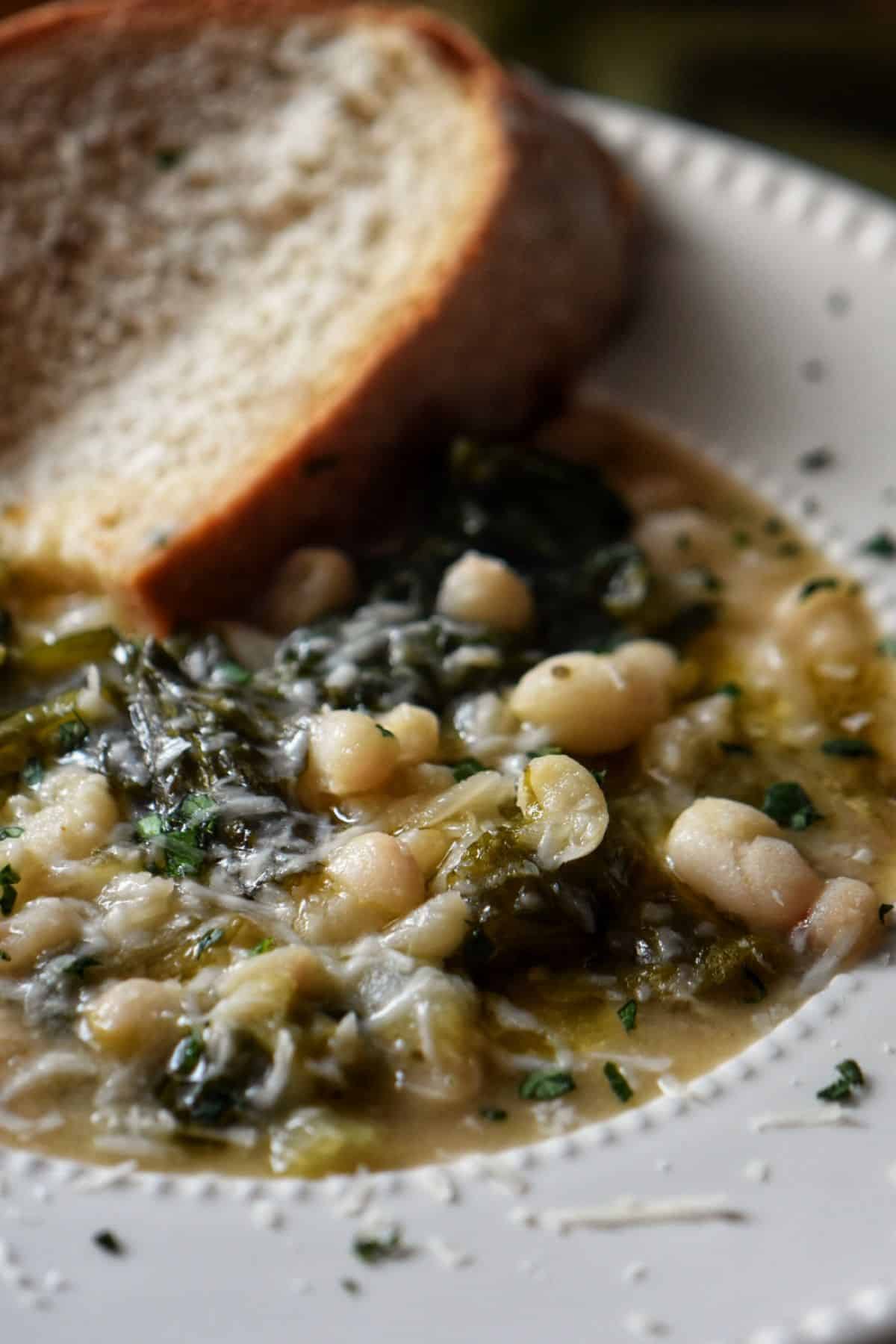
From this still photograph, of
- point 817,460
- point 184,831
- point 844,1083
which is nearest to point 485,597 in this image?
point 184,831

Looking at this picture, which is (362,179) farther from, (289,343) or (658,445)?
(658,445)

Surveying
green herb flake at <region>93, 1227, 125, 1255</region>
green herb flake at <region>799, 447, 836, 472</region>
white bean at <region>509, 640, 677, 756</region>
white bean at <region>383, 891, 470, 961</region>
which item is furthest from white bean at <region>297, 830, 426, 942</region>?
green herb flake at <region>799, 447, 836, 472</region>

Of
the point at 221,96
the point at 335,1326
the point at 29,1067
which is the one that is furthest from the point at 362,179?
the point at 335,1326

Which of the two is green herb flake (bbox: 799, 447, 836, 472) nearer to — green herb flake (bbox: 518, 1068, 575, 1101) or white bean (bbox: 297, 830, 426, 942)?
white bean (bbox: 297, 830, 426, 942)

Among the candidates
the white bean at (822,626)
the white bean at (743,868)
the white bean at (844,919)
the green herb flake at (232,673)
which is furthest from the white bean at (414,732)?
the white bean at (822,626)

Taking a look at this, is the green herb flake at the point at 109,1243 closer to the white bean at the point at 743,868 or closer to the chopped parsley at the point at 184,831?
the chopped parsley at the point at 184,831

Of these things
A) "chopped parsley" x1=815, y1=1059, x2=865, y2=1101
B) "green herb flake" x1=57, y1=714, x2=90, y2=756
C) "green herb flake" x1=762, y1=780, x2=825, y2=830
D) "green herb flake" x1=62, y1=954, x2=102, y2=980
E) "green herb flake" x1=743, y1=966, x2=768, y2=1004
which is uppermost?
"green herb flake" x1=57, y1=714, x2=90, y2=756
